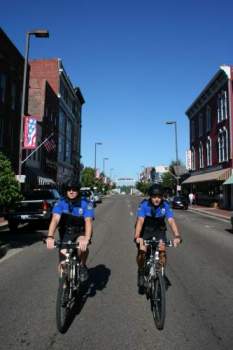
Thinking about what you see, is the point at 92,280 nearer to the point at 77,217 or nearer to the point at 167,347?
the point at 77,217

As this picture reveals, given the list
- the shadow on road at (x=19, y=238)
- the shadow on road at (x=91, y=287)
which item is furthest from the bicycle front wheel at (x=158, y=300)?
the shadow on road at (x=19, y=238)

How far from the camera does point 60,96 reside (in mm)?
60156

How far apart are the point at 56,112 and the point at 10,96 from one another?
76.2 feet

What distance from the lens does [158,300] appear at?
5766 mm

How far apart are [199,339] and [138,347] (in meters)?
0.77

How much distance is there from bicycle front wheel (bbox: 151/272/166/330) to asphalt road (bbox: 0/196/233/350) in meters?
0.13

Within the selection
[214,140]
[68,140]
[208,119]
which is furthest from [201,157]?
[68,140]

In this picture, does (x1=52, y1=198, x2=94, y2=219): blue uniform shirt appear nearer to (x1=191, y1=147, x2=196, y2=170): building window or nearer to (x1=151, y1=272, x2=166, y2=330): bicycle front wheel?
(x1=151, y1=272, x2=166, y2=330): bicycle front wheel

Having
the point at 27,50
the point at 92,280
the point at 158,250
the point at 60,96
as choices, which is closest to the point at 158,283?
the point at 158,250

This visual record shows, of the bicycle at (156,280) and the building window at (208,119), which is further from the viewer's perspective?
the building window at (208,119)

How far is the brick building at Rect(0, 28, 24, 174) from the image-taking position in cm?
3281

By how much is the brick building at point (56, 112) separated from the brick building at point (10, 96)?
6561 mm

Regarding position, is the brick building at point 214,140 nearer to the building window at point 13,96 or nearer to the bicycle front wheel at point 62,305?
the building window at point 13,96

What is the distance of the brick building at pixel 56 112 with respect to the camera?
49128 millimetres
